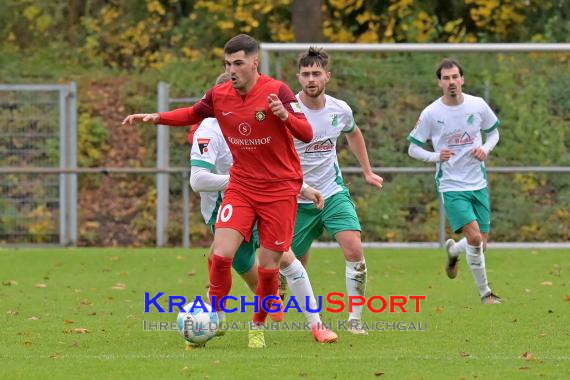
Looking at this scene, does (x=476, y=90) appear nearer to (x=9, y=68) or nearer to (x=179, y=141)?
(x=179, y=141)

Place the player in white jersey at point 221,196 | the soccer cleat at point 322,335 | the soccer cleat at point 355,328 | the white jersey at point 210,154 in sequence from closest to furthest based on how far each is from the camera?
the soccer cleat at point 322,335 < the player in white jersey at point 221,196 < the white jersey at point 210,154 < the soccer cleat at point 355,328

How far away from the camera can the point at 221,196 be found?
9.91 m

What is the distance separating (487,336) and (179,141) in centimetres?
1174

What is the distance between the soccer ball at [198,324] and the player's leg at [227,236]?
12 cm

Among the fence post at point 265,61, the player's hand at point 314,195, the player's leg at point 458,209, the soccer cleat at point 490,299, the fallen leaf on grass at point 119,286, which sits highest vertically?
the fence post at point 265,61

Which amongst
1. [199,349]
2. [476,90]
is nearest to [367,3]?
[476,90]

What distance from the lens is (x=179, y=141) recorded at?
803 inches

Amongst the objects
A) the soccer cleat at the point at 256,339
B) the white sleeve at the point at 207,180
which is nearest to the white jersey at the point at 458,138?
the white sleeve at the point at 207,180

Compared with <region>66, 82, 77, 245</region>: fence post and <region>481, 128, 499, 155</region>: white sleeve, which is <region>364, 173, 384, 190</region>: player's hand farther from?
<region>66, 82, 77, 245</region>: fence post

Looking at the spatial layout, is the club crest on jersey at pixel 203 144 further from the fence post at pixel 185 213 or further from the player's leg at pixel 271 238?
the fence post at pixel 185 213

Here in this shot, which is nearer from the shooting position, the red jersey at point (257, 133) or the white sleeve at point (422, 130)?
the red jersey at point (257, 133)

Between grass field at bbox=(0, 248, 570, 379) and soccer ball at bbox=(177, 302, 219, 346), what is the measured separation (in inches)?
4.0

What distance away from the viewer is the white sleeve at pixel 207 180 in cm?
902

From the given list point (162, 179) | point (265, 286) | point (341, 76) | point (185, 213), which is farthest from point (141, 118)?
point (162, 179)
